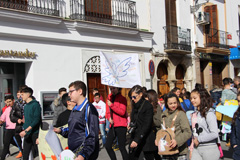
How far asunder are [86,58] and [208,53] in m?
8.99

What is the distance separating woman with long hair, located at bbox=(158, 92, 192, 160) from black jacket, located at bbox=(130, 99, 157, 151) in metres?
0.46

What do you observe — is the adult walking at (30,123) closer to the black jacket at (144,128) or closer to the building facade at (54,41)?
the black jacket at (144,128)

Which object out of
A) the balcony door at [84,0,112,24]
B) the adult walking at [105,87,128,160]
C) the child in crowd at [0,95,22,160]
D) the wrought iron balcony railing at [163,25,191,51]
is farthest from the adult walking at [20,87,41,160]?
the wrought iron balcony railing at [163,25,191,51]

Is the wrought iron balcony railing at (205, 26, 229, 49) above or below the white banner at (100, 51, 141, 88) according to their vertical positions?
above

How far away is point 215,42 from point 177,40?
412 cm

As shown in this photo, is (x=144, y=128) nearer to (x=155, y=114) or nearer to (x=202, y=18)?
(x=155, y=114)

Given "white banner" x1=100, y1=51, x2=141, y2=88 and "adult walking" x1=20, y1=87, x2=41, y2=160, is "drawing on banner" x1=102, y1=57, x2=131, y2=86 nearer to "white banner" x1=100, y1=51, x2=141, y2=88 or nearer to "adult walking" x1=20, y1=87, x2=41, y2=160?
"white banner" x1=100, y1=51, x2=141, y2=88

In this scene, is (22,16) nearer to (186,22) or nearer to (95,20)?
(95,20)

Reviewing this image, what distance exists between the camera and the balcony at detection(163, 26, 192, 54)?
14539mm

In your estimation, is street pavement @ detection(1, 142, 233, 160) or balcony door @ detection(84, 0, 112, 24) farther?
balcony door @ detection(84, 0, 112, 24)

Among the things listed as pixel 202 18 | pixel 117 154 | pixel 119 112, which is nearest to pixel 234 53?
pixel 202 18

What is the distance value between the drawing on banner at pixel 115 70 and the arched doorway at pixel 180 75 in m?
9.39

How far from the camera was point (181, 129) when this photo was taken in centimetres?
444

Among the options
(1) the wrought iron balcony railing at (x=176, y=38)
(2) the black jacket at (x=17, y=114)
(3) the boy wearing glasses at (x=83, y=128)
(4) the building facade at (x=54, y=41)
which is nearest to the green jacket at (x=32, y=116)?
(2) the black jacket at (x=17, y=114)
